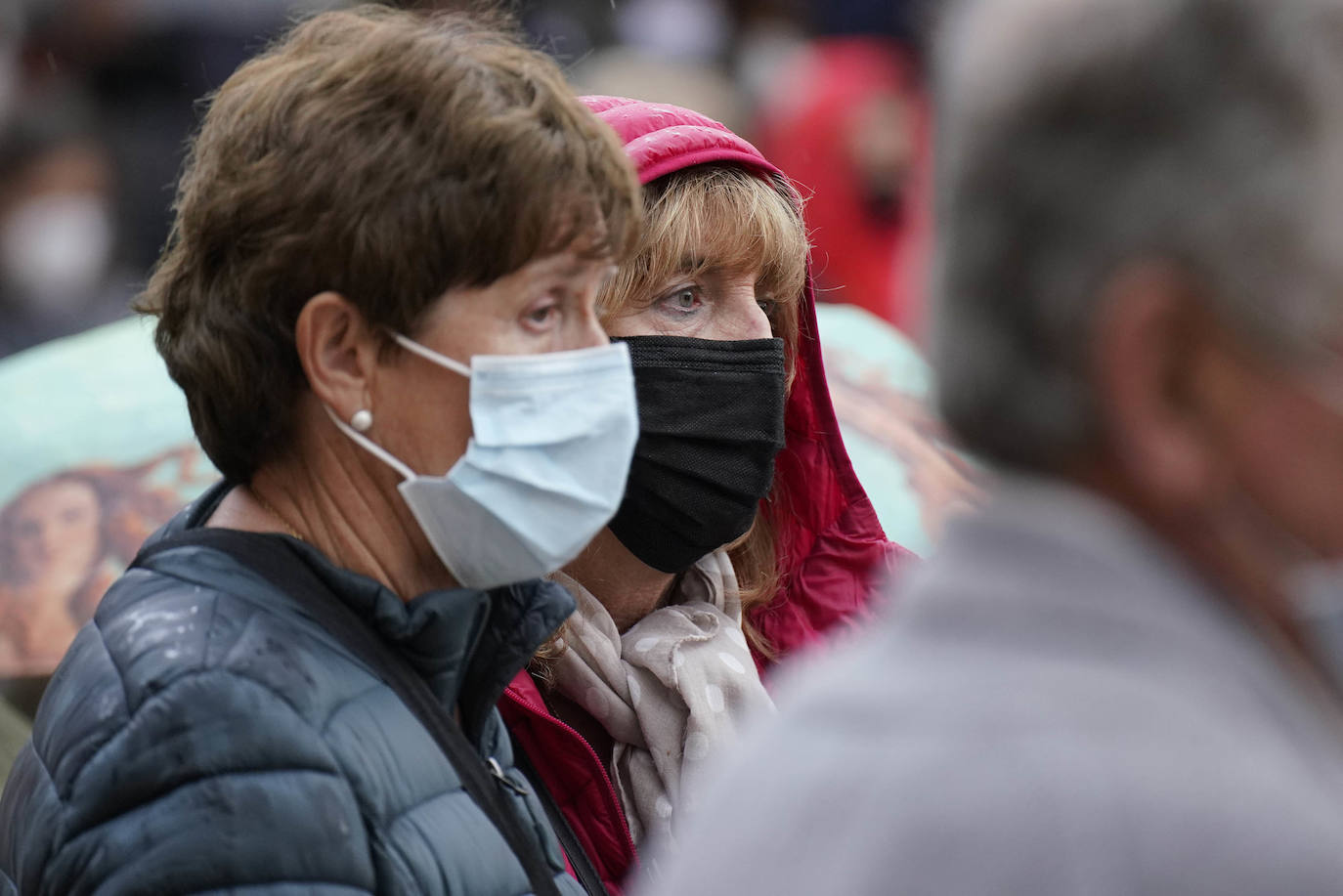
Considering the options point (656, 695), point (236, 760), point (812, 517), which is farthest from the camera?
point (812, 517)

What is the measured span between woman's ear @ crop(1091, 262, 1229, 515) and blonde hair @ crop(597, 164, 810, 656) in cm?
159

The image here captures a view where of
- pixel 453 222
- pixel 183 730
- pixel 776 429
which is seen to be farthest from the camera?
pixel 776 429

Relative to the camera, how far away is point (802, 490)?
10.4 ft

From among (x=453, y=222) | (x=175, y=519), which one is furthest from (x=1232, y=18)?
(x=175, y=519)

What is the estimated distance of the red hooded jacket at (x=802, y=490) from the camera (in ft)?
9.21

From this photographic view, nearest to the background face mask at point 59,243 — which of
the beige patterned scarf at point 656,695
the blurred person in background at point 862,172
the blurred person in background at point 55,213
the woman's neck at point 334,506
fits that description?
the blurred person in background at point 55,213

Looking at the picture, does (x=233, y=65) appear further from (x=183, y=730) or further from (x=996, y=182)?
(x=996, y=182)

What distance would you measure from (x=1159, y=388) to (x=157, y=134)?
6014 millimetres

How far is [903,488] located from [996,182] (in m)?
2.99

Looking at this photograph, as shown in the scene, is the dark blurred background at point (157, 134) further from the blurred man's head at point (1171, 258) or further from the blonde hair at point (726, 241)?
the blurred man's head at point (1171, 258)

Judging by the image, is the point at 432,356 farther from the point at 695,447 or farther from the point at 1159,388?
the point at 1159,388

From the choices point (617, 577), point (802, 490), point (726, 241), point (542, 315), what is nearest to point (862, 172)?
point (802, 490)

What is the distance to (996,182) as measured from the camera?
3.76 ft

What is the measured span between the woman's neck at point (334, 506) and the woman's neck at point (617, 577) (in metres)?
0.68
